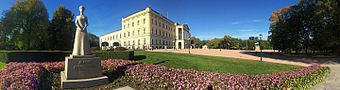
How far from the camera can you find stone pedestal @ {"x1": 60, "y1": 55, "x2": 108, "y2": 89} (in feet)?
22.6

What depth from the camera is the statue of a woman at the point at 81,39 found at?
775cm

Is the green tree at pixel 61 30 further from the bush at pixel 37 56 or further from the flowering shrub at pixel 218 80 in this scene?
the flowering shrub at pixel 218 80

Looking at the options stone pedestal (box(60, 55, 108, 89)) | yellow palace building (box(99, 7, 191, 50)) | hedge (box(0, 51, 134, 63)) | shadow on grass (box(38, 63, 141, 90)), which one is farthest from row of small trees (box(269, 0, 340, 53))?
yellow palace building (box(99, 7, 191, 50))

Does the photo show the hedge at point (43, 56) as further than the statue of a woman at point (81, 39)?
Yes

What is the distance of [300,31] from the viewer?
3044cm

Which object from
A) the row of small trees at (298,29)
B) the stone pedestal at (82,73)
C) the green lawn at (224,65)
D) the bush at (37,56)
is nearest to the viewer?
the stone pedestal at (82,73)

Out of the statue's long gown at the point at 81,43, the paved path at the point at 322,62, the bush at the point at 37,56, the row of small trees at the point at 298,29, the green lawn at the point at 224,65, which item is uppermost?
the row of small trees at the point at 298,29

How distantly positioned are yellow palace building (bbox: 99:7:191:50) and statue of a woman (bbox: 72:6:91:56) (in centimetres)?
4248

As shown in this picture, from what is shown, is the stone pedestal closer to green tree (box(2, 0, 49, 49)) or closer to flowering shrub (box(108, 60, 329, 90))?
flowering shrub (box(108, 60, 329, 90))

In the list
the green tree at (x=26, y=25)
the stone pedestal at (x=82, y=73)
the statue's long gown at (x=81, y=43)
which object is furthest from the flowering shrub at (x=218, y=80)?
the green tree at (x=26, y=25)

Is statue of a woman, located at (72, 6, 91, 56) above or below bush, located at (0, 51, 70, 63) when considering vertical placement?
above

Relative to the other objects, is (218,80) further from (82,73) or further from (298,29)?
(298,29)

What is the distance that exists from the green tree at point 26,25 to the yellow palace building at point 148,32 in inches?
777

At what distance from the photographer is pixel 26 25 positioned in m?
28.0
